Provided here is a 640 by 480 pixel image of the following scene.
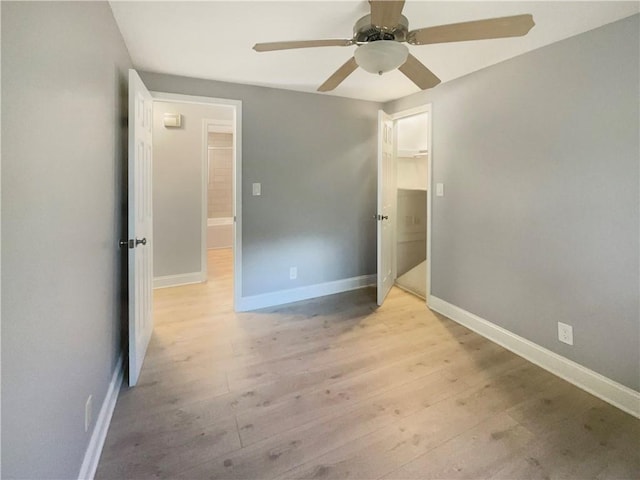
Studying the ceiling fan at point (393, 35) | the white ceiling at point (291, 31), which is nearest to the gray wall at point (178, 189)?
the white ceiling at point (291, 31)

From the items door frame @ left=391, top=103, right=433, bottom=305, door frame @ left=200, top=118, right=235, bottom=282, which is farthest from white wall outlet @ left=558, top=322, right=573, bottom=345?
door frame @ left=200, top=118, right=235, bottom=282

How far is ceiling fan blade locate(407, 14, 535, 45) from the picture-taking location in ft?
4.48

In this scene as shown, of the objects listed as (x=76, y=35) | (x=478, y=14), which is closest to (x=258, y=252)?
(x=76, y=35)

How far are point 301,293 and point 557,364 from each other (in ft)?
7.66

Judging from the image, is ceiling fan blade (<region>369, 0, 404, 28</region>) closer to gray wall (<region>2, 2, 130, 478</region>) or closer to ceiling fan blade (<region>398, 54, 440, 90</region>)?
ceiling fan blade (<region>398, 54, 440, 90</region>)

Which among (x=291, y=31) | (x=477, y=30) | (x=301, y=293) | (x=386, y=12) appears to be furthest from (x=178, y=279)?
(x=477, y=30)

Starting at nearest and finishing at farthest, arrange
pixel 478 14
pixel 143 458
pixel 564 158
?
pixel 143 458 → pixel 478 14 → pixel 564 158

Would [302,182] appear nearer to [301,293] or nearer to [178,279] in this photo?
[301,293]

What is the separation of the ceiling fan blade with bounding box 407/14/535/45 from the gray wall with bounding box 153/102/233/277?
299 centimetres

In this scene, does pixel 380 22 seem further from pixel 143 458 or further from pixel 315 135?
pixel 143 458

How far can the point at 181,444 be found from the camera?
1.58 meters

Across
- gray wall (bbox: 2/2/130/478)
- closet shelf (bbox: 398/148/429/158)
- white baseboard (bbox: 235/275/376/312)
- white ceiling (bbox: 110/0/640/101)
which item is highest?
white ceiling (bbox: 110/0/640/101)

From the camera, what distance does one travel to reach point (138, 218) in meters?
2.10

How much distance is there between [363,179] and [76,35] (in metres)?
3.00
